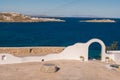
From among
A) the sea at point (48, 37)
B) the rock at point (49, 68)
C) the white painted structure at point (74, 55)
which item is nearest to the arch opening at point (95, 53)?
the sea at point (48, 37)

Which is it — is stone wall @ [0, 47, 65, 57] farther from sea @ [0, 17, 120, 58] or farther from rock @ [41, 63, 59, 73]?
sea @ [0, 17, 120, 58]

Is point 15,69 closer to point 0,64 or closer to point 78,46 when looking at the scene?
point 0,64

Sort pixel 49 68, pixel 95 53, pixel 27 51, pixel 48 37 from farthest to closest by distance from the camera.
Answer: pixel 48 37 → pixel 95 53 → pixel 27 51 → pixel 49 68

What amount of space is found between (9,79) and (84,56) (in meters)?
10.0

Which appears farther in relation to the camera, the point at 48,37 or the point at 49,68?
the point at 48,37

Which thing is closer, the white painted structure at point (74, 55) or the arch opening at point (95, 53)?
the white painted structure at point (74, 55)

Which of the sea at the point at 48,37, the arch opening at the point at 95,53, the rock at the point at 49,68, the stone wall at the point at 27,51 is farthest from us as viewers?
the sea at the point at 48,37

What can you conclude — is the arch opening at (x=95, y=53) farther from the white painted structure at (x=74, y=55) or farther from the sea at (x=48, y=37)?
the white painted structure at (x=74, y=55)

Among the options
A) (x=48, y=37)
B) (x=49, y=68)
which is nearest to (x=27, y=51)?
(x=49, y=68)

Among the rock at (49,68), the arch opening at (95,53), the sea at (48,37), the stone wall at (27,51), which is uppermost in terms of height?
the stone wall at (27,51)

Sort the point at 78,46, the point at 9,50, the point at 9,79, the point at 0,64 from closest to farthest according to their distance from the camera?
1. the point at 9,79
2. the point at 0,64
3. the point at 78,46
4. the point at 9,50

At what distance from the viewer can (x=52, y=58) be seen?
33469mm

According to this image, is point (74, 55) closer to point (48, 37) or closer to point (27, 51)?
point (27, 51)

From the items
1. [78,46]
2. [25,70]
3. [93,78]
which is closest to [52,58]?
[78,46]
